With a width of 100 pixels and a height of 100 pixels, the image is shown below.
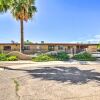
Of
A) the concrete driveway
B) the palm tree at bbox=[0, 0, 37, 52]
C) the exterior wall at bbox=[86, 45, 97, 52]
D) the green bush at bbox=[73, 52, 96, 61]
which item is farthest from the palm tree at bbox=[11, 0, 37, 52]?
the exterior wall at bbox=[86, 45, 97, 52]

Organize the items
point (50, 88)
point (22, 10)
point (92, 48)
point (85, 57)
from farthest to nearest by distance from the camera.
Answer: point (92, 48) → point (22, 10) → point (85, 57) → point (50, 88)

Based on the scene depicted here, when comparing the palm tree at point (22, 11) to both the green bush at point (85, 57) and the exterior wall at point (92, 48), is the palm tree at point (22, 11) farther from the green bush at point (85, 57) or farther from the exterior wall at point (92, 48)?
the exterior wall at point (92, 48)

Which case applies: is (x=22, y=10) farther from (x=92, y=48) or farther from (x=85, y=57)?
(x=92, y=48)

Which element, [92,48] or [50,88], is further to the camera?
[92,48]

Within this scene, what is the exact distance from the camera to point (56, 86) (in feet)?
43.4

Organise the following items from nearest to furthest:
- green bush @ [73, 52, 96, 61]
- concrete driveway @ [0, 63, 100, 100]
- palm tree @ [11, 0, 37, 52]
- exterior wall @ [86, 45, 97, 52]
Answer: concrete driveway @ [0, 63, 100, 100] < green bush @ [73, 52, 96, 61] < palm tree @ [11, 0, 37, 52] < exterior wall @ [86, 45, 97, 52]

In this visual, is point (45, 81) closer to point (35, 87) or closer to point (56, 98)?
point (35, 87)

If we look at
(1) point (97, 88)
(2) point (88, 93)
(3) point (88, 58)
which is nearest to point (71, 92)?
(2) point (88, 93)

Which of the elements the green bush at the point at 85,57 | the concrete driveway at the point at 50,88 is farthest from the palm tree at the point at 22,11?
the concrete driveway at the point at 50,88

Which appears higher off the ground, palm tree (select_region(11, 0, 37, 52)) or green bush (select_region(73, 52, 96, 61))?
palm tree (select_region(11, 0, 37, 52))

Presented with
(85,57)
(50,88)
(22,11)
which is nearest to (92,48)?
(22,11)

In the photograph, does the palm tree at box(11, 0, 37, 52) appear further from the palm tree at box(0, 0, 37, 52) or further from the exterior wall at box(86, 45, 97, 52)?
the exterior wall at box(86, 45, 97, 52)

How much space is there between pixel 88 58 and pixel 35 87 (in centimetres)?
1671

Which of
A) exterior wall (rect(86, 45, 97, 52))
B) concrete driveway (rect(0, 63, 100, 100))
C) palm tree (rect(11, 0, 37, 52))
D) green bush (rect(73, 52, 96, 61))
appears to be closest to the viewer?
concrete driveway (rect(0, 63, 100, 100))
